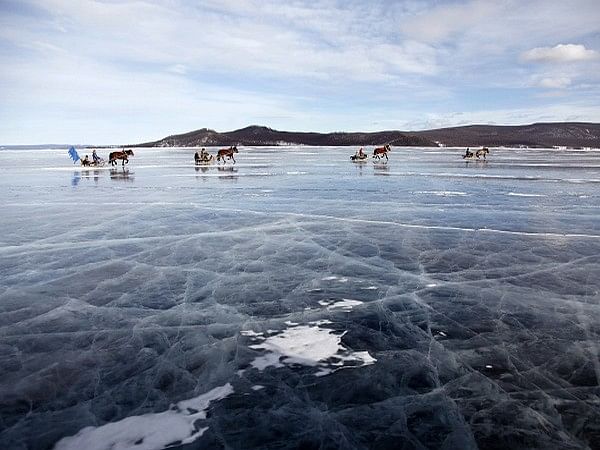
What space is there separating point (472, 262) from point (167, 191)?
49.4 ft

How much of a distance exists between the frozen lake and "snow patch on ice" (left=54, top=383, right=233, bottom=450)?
15 mm

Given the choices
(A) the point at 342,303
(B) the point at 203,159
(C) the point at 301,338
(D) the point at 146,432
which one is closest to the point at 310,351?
(C) the point at 301,338

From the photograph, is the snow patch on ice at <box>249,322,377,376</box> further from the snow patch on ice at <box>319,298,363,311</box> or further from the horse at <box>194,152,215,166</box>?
the horse at <box>194,152,215,166</box>

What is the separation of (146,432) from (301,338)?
1.98 metres

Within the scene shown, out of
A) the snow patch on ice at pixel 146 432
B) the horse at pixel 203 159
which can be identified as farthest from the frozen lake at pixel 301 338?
the horse at pixel 203 159

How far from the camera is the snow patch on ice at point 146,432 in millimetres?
3143

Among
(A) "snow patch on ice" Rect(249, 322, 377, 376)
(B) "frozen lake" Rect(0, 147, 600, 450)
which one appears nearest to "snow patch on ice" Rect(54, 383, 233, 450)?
(B) "frozen lake" Rect(0, 147, 600, 450)

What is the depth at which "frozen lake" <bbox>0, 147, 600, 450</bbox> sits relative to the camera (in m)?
3.29

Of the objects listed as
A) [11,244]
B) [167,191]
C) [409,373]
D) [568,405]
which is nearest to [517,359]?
[568,405]

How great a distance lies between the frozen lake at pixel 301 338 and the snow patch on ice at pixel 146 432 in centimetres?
1

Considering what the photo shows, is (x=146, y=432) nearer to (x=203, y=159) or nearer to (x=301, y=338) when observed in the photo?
(x=301, y=338)

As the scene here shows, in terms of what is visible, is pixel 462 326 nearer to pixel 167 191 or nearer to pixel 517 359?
pixel 517 359

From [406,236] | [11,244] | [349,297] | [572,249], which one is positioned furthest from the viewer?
[406,236]

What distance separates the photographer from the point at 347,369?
4145mm
